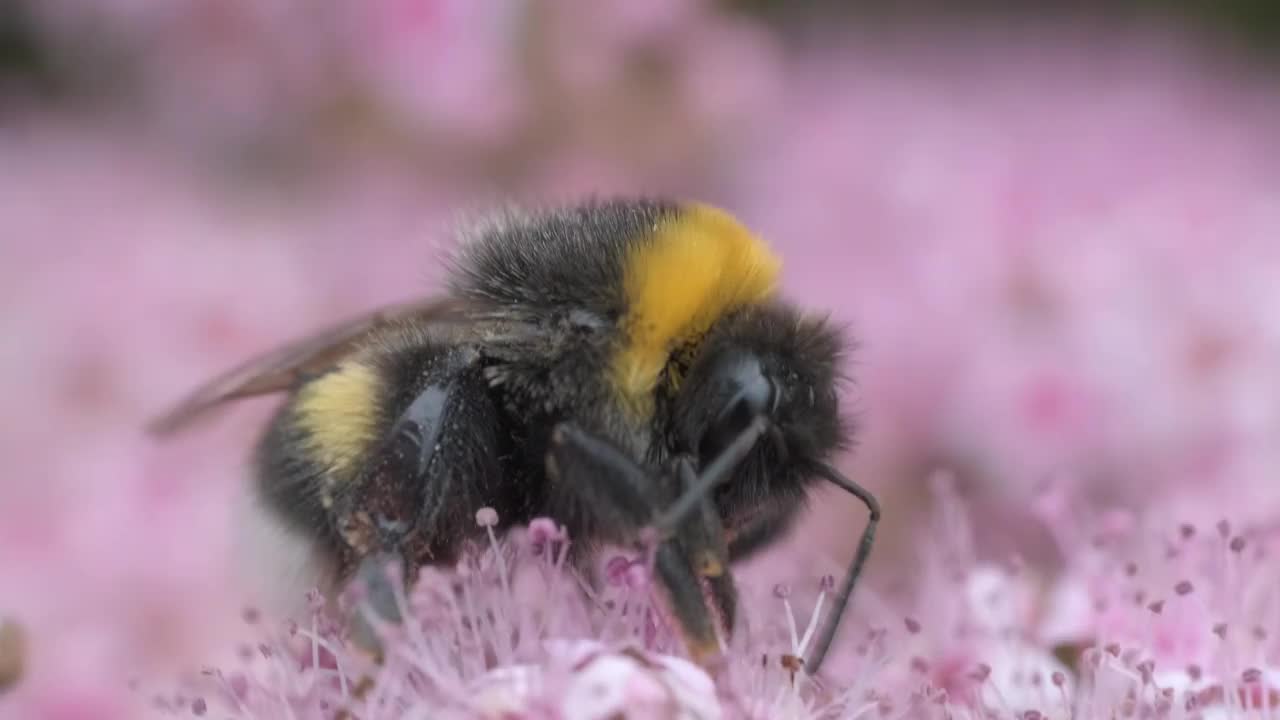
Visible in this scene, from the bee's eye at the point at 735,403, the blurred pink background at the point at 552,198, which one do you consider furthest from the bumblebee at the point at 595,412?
the blurred pink background at the point at 552,198

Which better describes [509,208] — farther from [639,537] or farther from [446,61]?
[446,61]

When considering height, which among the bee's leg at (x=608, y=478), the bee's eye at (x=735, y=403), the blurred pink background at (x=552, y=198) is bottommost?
the blurred pink background at (x=552, y=198)

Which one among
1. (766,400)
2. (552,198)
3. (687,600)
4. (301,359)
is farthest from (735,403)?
(552,198)

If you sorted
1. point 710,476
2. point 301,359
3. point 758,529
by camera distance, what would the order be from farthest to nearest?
point 301,359
point 758,529
point 710,476

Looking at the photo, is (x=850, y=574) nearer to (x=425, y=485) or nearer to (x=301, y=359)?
(x=425, y=485)

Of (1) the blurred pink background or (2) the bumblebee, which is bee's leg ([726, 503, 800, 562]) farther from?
(1) the blurred pink background

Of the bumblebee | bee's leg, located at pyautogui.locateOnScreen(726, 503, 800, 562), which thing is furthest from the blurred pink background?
the bumblebee

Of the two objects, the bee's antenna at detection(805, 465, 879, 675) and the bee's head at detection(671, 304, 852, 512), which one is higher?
the bee's head at detection(671, 304, 852, 512)

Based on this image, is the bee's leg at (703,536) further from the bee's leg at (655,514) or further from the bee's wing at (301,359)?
the bee's wing at (301,359)

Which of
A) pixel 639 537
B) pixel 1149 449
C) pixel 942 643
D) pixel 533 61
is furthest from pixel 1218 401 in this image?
pixel 639 537
